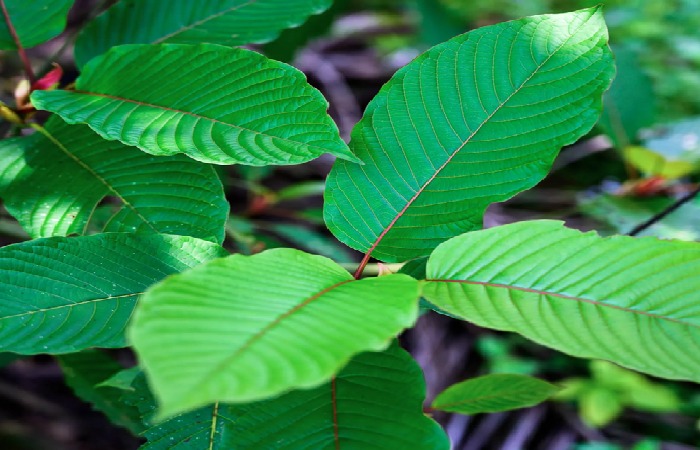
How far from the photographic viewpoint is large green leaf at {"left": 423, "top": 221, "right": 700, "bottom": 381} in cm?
56

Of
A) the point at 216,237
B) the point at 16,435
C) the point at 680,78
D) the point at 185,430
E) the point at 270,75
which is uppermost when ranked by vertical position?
the point at 270,75

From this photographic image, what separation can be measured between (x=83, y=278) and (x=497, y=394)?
0.62 meters

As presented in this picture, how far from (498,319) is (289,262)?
0.72ft

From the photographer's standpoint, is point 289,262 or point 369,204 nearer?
point 289,262

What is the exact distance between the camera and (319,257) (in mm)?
653

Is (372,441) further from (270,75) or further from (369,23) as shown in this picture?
(369,23)

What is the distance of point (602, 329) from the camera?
57cm

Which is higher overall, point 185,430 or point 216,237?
point 216,237

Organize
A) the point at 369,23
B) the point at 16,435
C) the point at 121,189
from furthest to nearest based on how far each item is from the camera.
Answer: the point at 369,23 < the point at 16,435 < the point at 121,189

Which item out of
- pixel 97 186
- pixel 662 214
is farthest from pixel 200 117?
pixel 662 214

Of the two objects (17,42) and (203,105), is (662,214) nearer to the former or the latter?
(203,105)

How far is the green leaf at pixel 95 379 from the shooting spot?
1198 mm

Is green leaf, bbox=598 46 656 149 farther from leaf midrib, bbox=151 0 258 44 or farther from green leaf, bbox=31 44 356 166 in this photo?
green leaf, bbox=31 44 356 166

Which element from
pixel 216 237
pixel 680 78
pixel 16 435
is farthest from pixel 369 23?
pixel 216 237
